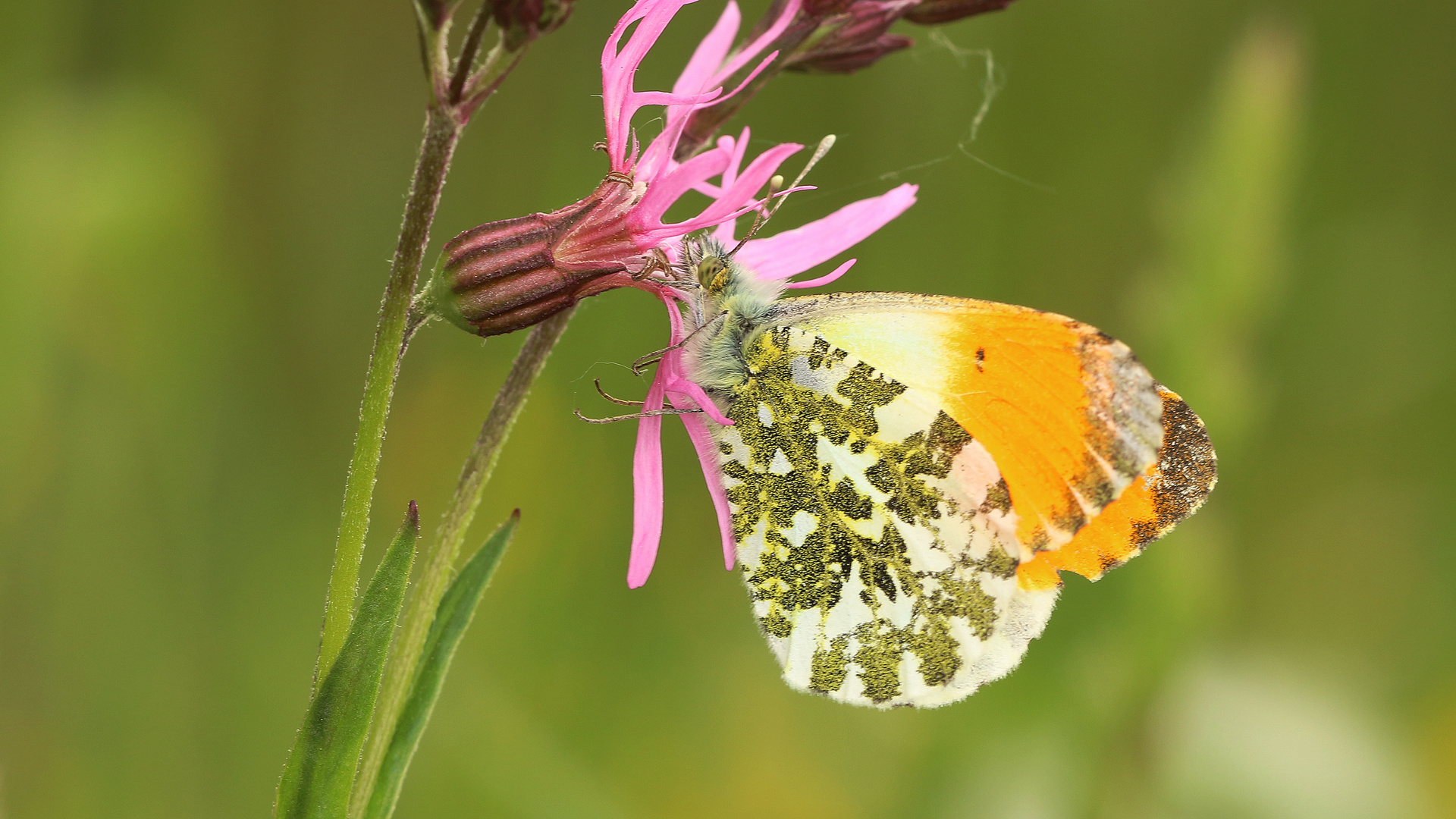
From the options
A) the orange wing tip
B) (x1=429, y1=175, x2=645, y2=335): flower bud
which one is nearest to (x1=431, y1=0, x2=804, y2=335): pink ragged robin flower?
(x1=429, y1=175, x2=645, y2=335): flower bud

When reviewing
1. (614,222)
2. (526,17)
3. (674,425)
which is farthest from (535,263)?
(674,425)

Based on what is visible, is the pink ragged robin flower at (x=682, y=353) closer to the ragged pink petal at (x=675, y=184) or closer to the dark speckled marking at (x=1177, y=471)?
the ragged pink petal at (x=675, y=184)

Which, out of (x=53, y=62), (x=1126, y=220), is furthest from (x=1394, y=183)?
(x=53, y=62)

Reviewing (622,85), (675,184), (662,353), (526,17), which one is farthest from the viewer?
(662,353)

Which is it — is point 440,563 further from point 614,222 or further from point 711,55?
point 711,55

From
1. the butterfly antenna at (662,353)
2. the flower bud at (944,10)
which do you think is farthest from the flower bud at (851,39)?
the butterfly antenna at (662,353)
